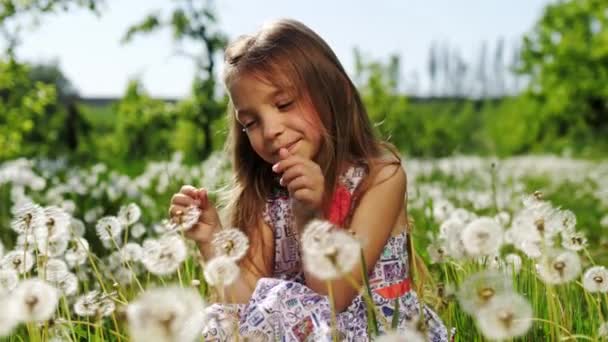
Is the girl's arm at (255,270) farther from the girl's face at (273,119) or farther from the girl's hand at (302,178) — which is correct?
the girl's hand at (302,178)

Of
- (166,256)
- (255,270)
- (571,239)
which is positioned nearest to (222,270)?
(166,256)

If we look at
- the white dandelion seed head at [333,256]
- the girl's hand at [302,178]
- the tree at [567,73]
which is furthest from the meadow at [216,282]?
the tree at [567,73]

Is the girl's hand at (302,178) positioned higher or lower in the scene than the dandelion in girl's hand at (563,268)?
higher

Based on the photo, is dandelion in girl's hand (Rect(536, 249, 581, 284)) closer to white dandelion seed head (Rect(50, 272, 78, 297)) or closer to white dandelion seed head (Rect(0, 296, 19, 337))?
white dandelion seed head (Rect(0, 296, 19, 337))

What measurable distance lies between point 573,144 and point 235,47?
30.6m

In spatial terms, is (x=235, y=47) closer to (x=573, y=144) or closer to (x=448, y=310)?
(x=448, y=310)

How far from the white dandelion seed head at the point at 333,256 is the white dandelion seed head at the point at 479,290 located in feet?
0.65

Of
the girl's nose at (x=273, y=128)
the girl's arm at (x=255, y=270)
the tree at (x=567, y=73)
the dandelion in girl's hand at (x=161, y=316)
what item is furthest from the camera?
the tree at (x=567, y=73)

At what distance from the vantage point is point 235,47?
9.36 ft

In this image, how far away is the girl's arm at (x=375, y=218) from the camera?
2.27 meters

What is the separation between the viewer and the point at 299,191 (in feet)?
7.41

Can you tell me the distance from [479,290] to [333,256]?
258 millimetres

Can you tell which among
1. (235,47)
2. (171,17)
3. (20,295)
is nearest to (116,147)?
(171,17)

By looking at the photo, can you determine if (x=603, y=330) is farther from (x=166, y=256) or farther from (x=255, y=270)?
(x=255, y=270)
